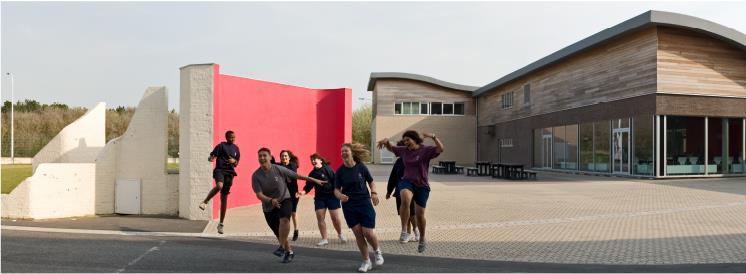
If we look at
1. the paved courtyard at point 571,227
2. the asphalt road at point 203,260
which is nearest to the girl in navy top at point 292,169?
the paved courtyard at point 571,227

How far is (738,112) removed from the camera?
2259cm

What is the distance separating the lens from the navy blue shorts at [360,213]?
6.32 m

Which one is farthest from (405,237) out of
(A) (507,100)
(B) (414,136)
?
(A) (507,100)

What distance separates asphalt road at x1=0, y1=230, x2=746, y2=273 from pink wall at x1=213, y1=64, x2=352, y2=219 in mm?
3531

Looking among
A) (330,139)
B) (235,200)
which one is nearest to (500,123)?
(330,139)

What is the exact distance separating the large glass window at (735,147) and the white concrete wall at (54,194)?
76.6 feet

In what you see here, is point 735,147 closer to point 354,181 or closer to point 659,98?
point 659,98

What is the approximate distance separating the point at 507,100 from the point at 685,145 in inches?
666

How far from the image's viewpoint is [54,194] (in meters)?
11.5

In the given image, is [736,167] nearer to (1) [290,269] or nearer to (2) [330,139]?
(2) [330,139]

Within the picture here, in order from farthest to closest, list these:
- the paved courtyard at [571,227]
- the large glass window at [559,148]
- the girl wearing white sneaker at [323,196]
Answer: the large glass window at [559,148] < the girl wearing white sneaker at [323,196] < the paved courtyard at [571,227]

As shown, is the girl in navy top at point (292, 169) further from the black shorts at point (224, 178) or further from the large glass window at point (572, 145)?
the large glass window at point (572, 145)

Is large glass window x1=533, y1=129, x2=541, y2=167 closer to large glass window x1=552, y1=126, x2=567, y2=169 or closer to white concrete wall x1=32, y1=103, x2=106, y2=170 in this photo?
large glass window x1=552, y1=126, x2=567, y2=169

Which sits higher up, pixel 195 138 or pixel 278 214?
pixel 195 138
